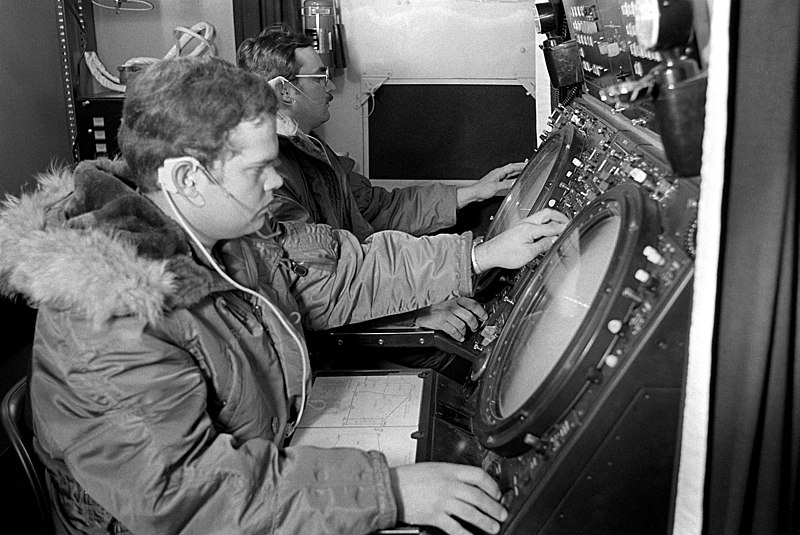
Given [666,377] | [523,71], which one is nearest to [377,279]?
[666,377]

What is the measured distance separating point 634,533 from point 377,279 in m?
1.04

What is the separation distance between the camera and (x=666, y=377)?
4.02 ft

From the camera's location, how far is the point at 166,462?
1364 millimetres

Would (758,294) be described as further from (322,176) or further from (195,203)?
(322,176)

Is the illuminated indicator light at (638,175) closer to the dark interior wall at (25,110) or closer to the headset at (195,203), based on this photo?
the headset at (195,203)

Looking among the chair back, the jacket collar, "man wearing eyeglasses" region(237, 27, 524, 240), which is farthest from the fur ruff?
"man wearing eyeglasses" region(237, 27, 524, 240)

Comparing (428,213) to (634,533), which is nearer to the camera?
(634,533)

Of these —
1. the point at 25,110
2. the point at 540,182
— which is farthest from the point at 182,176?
the point at 25,110

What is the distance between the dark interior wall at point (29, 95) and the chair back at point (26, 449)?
99.4 inches

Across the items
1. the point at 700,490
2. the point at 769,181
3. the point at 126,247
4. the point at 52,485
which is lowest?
the point at 52,485

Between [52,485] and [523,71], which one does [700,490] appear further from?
[523,71]

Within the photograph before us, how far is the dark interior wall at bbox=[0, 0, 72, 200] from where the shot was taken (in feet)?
13.1

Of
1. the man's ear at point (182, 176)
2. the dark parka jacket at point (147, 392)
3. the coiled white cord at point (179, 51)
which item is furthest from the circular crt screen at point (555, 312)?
the coiled white cord at point (179, 51)

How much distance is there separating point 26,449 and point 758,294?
1320 millimetres
